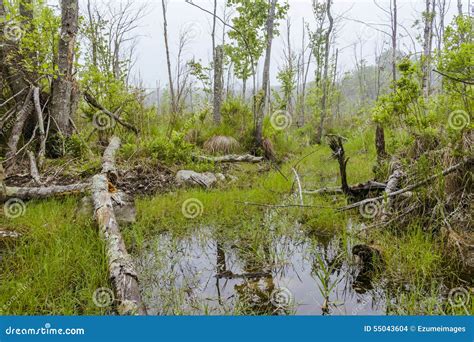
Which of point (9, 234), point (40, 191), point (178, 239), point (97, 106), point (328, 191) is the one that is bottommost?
point (178, 239)

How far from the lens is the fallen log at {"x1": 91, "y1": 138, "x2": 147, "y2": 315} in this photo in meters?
2.08

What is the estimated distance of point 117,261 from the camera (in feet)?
8.14

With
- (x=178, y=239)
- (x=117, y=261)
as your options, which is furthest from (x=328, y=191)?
(x=117, y=261)

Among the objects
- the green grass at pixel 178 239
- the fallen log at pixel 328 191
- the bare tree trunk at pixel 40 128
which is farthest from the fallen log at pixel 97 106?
the fallen log at pixel 328 191

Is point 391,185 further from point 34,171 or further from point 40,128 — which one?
point 40,128

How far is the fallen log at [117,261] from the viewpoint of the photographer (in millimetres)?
2082

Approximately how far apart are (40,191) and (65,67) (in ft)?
8.52

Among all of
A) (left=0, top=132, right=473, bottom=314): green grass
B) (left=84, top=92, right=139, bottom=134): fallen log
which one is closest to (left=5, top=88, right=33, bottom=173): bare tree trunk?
(left=84, top=92, right=139, bottom=134): fallen log

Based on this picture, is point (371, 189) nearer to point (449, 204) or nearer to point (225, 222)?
point (449, 204)

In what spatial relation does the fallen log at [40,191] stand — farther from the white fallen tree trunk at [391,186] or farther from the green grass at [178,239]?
the white fallen tree trunk at [391,186]

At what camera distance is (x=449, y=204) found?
122 inches

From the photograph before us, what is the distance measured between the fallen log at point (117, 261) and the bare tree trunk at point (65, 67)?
2.66m

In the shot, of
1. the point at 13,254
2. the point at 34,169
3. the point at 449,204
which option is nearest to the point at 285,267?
the point at 449,204

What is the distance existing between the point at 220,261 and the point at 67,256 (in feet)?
4.41
